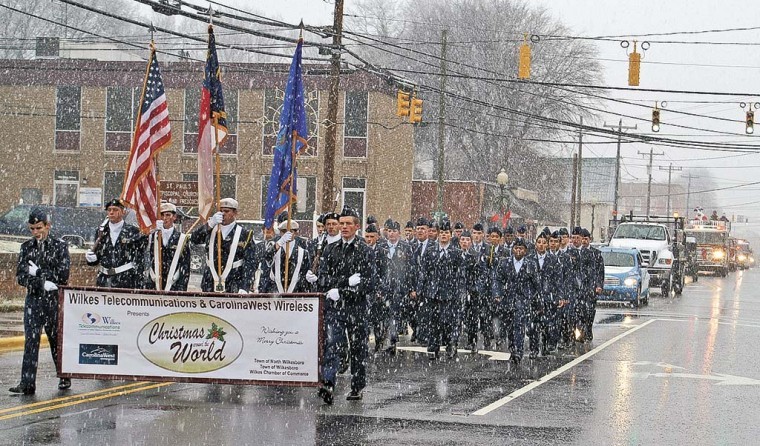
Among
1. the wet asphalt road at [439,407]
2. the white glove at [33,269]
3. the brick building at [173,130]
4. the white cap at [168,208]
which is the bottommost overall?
the wet asphalt road at [439,407]

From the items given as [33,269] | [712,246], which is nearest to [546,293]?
[33,269]

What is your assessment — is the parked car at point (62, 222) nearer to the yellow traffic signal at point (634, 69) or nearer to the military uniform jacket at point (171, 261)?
the yellow traffic signal at point (634, 69)

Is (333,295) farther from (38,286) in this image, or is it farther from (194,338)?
(38,286)

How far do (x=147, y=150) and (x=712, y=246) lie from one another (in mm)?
50627

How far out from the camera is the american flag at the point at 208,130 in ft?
40.2

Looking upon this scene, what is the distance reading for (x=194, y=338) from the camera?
10922mm

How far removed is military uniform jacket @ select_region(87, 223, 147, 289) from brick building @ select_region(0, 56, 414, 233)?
3116cm

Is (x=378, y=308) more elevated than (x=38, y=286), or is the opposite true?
(x=38, y=286)

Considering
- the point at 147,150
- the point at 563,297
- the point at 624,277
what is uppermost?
the point at 147,150

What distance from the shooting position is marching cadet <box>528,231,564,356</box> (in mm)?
16281

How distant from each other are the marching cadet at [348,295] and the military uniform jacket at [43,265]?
2606mm

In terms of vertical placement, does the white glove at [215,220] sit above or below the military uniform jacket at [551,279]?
above

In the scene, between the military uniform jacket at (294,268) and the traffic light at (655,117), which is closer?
the military uniform jacket at (294,268)

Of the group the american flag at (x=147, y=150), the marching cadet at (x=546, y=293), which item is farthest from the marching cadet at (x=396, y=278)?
the american flag at (x=147, y=150)
